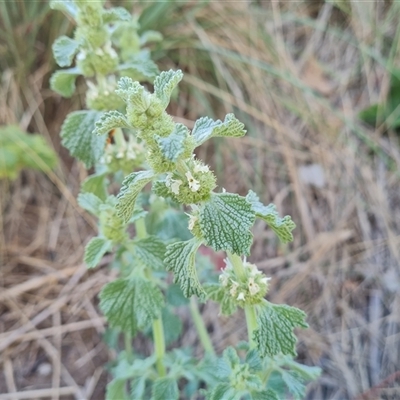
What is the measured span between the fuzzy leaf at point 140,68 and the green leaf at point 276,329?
0.52 metres

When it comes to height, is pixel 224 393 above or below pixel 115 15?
below

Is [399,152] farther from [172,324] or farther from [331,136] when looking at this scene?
[172,324]

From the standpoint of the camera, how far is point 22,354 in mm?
1784

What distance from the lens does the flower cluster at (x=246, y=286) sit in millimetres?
997

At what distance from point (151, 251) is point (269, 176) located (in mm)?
1046

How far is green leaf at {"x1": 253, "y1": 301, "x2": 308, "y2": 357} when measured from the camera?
950mm

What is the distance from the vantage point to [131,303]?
3.80 feet

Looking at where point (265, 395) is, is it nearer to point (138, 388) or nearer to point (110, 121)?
point (138, 388)

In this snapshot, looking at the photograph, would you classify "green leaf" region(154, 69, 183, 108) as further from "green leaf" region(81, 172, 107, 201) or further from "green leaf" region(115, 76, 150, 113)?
"green leaf" region(81, 172, 107, 201)

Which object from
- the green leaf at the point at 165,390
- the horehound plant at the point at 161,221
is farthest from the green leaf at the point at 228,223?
the green leaf at the point at 165,390

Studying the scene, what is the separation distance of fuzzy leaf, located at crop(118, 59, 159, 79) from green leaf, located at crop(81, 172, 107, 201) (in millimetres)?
225

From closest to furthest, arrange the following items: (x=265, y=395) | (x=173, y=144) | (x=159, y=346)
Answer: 1. (x=173, y=144)
2. (x=265, y=395)
3. (x=159, y=346)

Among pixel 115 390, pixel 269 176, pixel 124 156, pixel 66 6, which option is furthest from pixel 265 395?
pixel 269 176

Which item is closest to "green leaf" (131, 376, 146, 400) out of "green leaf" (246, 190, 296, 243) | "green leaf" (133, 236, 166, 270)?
"green leaf" (133, 236, 166, 270)
